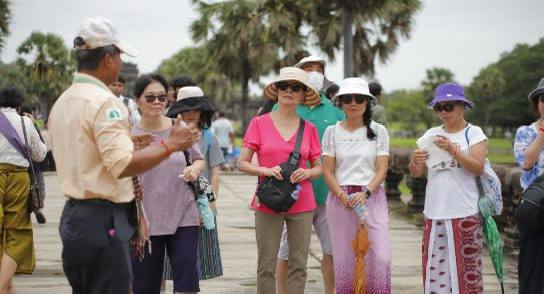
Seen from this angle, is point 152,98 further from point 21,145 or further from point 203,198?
point 21,145

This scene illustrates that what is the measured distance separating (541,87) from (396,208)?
8746 mm

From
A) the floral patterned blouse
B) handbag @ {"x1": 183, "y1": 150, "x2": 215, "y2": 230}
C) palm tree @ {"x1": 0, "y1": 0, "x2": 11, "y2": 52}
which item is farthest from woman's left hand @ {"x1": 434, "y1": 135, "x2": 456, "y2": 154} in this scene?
palm tree @ {"x1": 0, "y1": 0, "x2": 11, "y2": 52}

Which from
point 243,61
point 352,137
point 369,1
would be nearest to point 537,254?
point 352,137

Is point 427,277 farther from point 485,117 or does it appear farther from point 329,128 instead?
point 485,117

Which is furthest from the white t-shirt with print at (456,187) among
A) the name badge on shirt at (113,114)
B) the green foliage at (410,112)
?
the green foliage at (410,112)

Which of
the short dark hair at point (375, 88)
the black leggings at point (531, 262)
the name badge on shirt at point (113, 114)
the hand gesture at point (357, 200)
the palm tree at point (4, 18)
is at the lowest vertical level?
the black leggings at point (531, 262)

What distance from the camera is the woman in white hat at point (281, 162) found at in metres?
5.70

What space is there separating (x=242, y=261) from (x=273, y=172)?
3413 millimetres

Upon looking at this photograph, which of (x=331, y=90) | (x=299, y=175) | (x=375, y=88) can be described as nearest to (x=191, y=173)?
(x=299, y=175)

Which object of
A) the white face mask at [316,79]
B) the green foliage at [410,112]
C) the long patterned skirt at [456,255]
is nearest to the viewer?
the long patterned skirt at [456,255]

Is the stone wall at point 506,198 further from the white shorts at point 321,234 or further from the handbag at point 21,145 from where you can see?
the handbag at point 21,145

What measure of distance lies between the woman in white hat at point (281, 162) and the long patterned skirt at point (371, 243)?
0.77 feet

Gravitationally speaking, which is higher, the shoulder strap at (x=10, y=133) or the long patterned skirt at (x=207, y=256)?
the shoulder strap at (x=10, y=133)

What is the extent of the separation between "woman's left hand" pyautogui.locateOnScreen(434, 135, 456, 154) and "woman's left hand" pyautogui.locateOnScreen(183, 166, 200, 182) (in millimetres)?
1704
